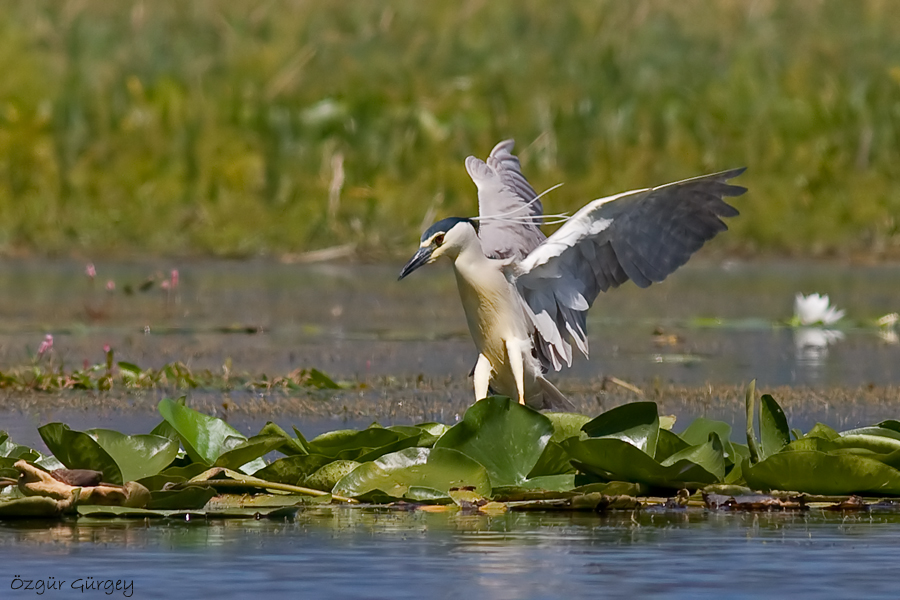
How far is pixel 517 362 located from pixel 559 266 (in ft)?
1.37

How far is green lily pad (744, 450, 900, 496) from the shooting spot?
6289 mm

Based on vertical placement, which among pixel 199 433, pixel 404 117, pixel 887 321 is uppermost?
pixel 404 117

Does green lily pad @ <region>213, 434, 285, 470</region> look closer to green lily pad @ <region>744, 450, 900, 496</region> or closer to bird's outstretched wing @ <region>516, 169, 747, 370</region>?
bird's outstretched wing @ <region>516, 169, 747, 370</region>

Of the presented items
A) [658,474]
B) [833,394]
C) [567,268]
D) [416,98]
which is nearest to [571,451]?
[658,474]

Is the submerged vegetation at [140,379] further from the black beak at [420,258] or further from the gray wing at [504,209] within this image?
the black beak at [420,258]

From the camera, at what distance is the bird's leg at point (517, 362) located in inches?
301

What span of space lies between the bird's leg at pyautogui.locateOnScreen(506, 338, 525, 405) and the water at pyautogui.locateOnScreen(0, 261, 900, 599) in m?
1.00

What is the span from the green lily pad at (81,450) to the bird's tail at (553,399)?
2101 mm

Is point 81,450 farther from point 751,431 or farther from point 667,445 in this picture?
point 751,431

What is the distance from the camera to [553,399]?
7.94 metres

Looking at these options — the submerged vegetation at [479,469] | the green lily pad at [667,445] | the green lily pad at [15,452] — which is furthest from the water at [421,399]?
the green lily pad at [15,452]

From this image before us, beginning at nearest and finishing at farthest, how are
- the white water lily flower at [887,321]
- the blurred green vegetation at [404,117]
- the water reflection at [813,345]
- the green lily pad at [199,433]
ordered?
the green lily pad at [199,433] < the water reflection at [813,345] < the white water lily flower at [887,321] < the blurred green vegetation at [404,117]

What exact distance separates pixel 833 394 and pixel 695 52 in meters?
11.7
